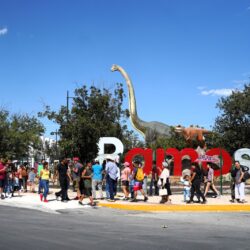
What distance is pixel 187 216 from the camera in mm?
13195

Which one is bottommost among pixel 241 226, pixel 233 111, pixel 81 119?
pixel 241 226

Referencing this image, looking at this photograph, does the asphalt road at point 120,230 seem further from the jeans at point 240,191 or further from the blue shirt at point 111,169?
the jeans at point 240,191

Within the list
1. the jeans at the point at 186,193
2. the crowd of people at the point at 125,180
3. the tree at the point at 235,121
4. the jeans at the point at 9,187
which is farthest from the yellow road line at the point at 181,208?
the tree at the point at 235,121

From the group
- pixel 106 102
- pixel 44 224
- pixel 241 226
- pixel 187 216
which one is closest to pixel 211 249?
pixel 241 226

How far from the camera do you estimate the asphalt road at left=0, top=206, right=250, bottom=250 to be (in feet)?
25.7

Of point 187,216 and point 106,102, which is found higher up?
point 106,102

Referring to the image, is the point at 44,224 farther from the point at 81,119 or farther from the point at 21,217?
the point at 81,119

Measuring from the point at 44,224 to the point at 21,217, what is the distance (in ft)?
5.84

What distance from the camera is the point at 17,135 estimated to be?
48906 millimetres

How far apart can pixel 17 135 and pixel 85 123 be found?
2605 cm

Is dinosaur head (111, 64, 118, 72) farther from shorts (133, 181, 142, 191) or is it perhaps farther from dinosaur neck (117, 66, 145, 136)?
shorts (133, 181, 142, 191)

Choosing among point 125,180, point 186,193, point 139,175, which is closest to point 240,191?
point 186,193

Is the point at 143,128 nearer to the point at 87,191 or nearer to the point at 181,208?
the point at 87,191

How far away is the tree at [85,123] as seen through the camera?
81.0 feet
